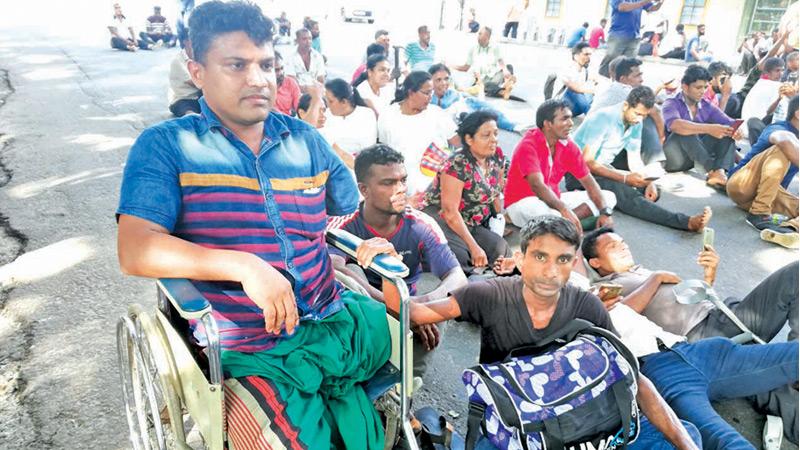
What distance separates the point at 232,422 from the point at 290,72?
6035 millimetres

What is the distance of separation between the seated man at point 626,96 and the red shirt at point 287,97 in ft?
9.19

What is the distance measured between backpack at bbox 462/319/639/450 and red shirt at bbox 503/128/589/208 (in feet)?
7.08

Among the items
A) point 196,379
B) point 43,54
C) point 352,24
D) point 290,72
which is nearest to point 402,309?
point 196,379

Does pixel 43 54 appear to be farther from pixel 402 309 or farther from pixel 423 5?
pixel 423 5

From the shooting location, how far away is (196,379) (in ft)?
4.97

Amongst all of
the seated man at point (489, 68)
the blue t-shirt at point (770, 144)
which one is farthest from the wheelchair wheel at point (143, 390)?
the seated man at point (489, 68)

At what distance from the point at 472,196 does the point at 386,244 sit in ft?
6.11

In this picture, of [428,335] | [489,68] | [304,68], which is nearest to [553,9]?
[489,68]

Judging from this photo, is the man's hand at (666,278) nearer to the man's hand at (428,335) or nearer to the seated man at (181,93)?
the man's hand at (428,335)

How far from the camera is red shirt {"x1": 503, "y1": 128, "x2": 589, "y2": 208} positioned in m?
3.79

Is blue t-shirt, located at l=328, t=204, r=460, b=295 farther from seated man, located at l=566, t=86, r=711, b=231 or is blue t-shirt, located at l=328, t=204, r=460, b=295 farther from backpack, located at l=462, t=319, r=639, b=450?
seated man, located at l=566, t=86, r=711, b=231

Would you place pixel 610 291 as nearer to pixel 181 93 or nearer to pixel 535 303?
pixel 535 303

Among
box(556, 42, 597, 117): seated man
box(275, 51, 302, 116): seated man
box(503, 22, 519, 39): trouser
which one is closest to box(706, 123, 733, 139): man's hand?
box(556, 42, 597, 117): seated man

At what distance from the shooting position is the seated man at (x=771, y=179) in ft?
14.3
